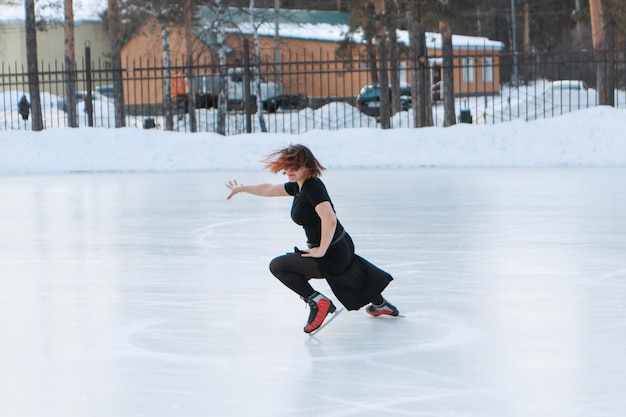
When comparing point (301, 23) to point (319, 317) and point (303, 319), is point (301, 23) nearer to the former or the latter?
point (303, 319)

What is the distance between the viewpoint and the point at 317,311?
5.74m

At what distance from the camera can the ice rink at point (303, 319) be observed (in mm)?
4461

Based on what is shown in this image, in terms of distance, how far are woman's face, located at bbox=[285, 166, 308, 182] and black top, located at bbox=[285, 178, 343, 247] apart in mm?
48

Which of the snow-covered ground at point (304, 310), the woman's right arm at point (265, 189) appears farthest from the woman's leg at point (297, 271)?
the woman's right arm at point (265, 189)

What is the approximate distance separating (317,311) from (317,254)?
31cm

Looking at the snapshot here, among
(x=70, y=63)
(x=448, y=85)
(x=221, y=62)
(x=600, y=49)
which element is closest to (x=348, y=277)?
(x=600, y=49)

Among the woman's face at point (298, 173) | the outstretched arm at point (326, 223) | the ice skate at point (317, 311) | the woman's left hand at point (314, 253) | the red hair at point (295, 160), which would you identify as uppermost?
the red hair at point (295, 160)

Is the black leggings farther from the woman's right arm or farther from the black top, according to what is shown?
the woman's right arm

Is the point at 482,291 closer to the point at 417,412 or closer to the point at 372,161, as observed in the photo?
the point at 417,412

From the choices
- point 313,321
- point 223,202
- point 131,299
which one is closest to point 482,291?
point 313,321

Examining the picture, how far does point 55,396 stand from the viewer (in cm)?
451

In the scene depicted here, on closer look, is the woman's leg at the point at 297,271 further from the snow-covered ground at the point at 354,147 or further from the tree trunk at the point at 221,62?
the tree trunk at the point at 221,62

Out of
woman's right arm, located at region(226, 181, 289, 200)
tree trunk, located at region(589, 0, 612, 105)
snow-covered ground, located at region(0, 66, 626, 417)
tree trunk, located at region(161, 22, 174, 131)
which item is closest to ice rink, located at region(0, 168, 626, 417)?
snow-covered ground, located at region(0, 66, 626, 417)

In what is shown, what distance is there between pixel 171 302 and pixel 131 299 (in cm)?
31
